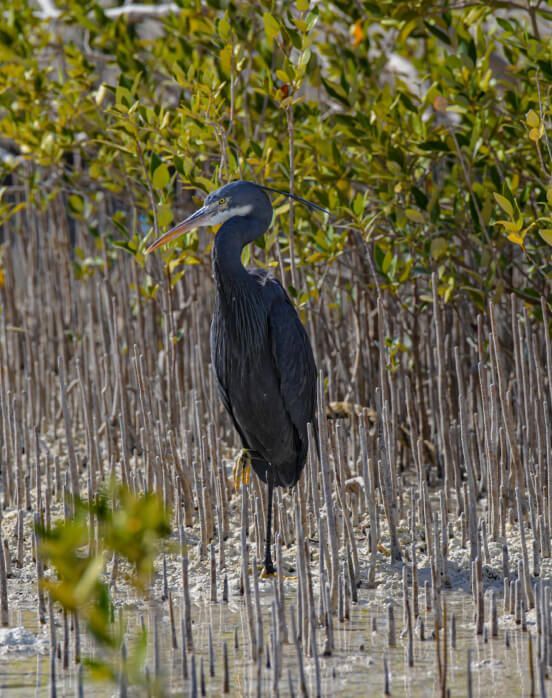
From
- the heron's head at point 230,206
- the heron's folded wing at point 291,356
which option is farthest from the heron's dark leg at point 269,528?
the heron's head at point 230,206

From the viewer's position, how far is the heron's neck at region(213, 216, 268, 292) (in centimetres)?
402

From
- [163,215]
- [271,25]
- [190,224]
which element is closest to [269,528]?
[190,224]

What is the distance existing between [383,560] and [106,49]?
128 inches

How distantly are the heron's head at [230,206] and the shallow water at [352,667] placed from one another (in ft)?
4.52

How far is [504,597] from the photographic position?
350 cm

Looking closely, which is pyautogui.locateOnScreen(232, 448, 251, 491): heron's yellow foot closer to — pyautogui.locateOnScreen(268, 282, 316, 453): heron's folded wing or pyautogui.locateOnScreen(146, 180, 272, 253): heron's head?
pyautogui.locateOnScreen(268, 282, 316, 453): heron's folded wing

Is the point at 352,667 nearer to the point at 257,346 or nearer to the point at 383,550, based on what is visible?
the point at 383,550

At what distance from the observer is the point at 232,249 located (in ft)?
13.2

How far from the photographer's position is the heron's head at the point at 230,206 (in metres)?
4.04

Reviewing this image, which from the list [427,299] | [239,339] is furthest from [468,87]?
[239,339]

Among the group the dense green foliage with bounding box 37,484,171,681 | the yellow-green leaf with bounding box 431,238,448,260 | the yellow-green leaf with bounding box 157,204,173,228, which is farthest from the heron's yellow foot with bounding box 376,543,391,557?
the dense green foliage with bounding box 37,484,171,681

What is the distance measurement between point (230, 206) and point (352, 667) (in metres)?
1.66

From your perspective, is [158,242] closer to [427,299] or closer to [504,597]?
[427,299]

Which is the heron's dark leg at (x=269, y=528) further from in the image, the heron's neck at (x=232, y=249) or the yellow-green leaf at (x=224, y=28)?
the yellow-green leaf at (x=224, y=28)
